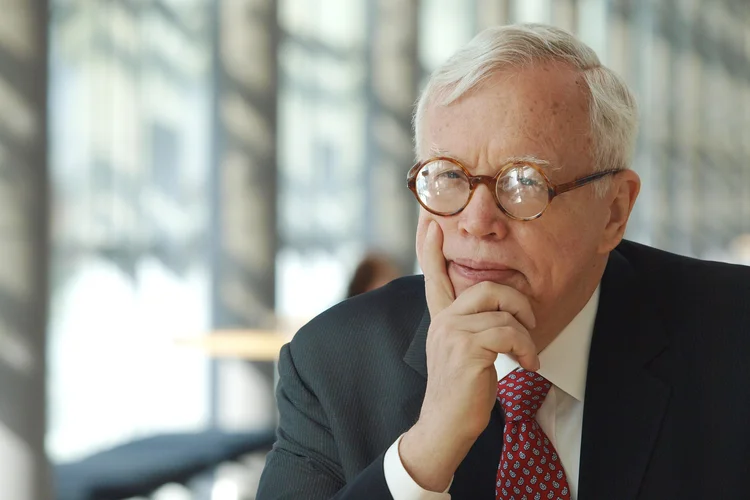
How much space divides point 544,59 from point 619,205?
318mm

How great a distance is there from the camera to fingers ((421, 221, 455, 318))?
72.2 inches

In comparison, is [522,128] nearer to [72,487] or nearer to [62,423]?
[72,487]

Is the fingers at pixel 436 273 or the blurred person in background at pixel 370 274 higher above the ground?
the fingers at pixel 436 273

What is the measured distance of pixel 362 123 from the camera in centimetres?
997

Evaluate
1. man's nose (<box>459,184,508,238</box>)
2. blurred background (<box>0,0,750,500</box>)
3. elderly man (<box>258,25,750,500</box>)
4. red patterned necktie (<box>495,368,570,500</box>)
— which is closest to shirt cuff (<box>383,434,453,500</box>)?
elderly man (<box>258,25,750,500</box>)

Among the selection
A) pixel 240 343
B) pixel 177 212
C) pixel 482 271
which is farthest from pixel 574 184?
pixel 177 212

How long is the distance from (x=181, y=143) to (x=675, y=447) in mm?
6100

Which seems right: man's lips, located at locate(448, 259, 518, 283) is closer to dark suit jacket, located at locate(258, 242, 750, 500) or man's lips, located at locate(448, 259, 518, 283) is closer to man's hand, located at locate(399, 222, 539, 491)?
man's hand, located at locate(399, 222, 539, 491)

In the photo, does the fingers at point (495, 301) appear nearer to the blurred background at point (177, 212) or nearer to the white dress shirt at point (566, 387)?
the white dress shirt at point (566, 387)

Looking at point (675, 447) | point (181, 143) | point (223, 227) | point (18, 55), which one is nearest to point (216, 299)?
point (223, 227)

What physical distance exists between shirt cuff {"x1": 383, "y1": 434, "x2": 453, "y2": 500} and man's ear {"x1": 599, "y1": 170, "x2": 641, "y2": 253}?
547 mm

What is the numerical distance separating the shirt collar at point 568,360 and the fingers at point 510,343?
18cm

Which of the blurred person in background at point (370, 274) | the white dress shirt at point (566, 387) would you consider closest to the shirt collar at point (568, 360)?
the white dress shirt at point (566, 387)

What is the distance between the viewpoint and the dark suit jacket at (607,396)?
72.8 inches
